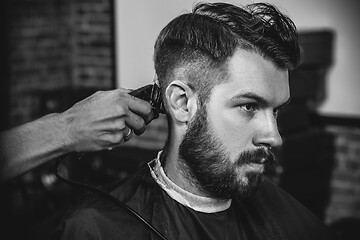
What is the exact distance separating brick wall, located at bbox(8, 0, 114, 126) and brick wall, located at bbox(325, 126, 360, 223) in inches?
78.6

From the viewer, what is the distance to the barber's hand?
4.90ft

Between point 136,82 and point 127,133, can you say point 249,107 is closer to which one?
point 127,133

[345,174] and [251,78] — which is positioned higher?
[251,78]

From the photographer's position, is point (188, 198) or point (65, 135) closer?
point (65, 135)

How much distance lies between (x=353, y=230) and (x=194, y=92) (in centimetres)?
153

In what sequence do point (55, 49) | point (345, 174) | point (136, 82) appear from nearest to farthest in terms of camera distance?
point (345, 174), point (136, 82), point (55, 49)

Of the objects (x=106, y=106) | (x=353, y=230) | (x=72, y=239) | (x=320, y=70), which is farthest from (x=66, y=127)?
(x=320, y=70)

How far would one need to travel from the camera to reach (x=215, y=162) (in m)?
1.68

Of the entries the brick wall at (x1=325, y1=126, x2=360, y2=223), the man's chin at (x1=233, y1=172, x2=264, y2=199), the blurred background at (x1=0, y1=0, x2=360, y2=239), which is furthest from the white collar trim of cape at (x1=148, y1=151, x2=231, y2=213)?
the brick wall at (x1=325, y1=126, x2=360, y2=223)

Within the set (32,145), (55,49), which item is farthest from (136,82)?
(32,145)

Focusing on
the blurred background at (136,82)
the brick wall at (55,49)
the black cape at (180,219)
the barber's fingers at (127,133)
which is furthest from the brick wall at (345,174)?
the barber's fingers at (127,133)

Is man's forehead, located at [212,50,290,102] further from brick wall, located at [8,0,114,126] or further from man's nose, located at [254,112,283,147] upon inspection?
brick wall, located at [8,0,114,126]

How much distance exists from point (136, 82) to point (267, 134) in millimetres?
2799

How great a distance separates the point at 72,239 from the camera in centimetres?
156
